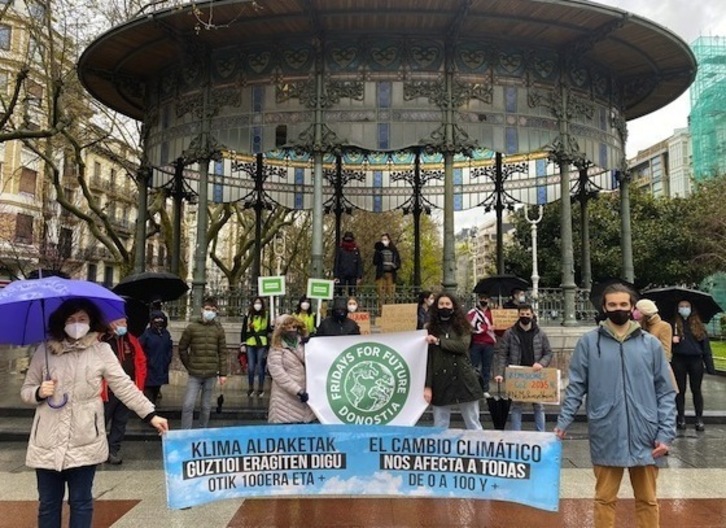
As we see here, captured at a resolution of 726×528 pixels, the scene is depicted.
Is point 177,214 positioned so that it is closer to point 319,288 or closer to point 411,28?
point 319,288

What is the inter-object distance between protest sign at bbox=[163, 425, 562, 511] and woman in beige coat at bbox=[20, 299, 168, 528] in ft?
2.23

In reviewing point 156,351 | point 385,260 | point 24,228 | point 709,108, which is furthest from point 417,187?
point 709,108

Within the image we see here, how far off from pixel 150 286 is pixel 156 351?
1.25 metres

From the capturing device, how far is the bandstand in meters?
12.9

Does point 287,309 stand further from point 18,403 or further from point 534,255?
point 534,255

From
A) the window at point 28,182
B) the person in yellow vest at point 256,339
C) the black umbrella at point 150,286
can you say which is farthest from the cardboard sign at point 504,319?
the window at point 28,182

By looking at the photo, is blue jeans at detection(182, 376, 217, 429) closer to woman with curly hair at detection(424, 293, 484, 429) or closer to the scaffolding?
woman with curly hair at detection(424, 293, 484, 429)

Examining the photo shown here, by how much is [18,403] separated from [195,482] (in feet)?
26.8

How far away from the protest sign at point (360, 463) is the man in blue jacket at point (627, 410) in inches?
21.3

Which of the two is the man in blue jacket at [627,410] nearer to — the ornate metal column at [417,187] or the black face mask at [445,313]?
the black face mask at [445,313]

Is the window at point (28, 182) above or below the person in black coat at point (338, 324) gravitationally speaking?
above

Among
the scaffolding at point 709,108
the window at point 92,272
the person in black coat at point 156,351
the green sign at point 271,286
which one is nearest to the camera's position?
the person in black coat at point 156,351

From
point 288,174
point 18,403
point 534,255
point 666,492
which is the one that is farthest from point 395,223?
point 666,492

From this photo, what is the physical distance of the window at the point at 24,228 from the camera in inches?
1475
